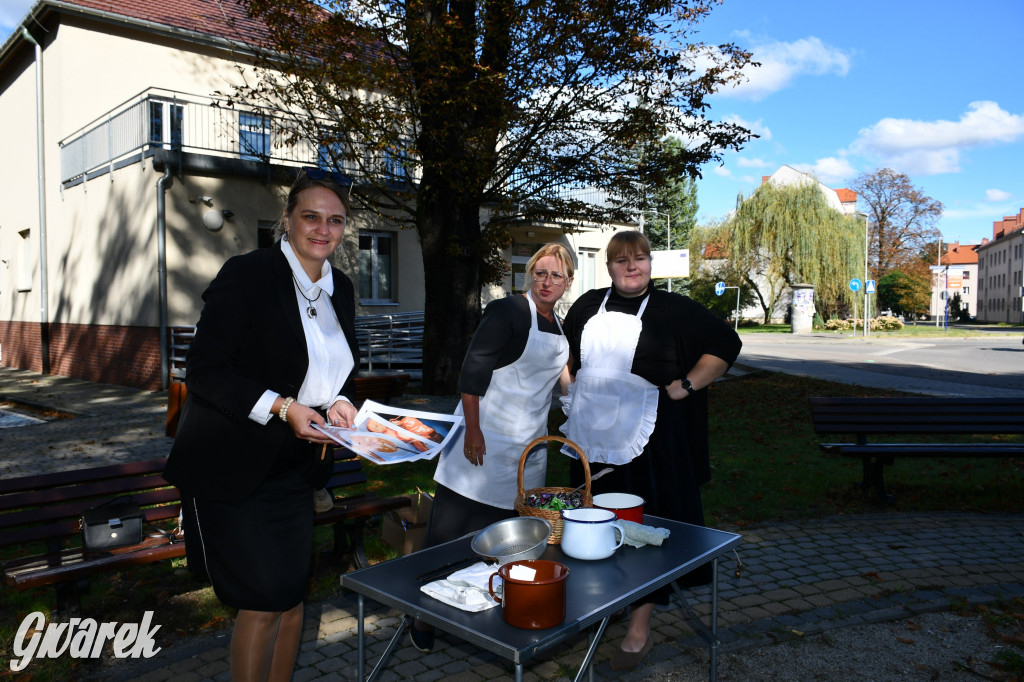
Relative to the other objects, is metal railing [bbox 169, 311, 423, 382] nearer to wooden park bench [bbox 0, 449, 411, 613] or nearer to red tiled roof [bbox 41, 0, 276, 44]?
red tiled roof [bbox 41, 0, 276, 44]

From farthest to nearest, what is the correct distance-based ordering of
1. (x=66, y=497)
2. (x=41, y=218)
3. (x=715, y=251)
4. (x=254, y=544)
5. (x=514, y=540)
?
(x=715, y=251) < (x=41, y=218) < (x=66, y=497) < (x=514, y=540) < (x=254, y=544)

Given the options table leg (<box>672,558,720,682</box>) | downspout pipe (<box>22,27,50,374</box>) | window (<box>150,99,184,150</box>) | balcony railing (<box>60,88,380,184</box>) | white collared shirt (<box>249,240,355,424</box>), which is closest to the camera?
white collared shirt (<box>249,240,355,424</box>)

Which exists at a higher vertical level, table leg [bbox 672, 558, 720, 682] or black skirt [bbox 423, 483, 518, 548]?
black skirt [bbox 423, 483, 518, 548]

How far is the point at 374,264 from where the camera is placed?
1909 cm

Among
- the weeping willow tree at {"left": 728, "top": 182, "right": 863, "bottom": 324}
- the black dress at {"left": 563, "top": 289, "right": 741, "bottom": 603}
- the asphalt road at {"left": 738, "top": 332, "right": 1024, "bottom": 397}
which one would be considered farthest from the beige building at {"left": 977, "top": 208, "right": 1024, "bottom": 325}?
the black dress at {"left": 563, "top": 289, "right": 741, "bottom": 603}

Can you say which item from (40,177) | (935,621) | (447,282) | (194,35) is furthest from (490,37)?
(40,177)

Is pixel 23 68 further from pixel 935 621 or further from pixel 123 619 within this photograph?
pixel 935 621

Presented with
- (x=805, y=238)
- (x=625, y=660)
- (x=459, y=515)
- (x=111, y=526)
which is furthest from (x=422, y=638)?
(x=805, y=238)

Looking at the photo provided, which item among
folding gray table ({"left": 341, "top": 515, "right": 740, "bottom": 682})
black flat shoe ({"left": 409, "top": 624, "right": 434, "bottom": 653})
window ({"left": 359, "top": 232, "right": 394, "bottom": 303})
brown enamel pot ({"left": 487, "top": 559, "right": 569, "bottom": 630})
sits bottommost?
black flat shoe ({"left": 409, "top": 624, "right": 434, "bottom": 653})

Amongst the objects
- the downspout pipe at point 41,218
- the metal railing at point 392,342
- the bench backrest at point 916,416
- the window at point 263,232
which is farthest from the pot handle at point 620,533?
the downspout pipe at point 41,218

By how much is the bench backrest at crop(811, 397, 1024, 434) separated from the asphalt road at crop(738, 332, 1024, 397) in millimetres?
7398

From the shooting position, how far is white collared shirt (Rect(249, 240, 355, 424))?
2.56 metres

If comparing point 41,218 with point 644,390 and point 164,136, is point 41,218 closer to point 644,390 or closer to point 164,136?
point 164,136

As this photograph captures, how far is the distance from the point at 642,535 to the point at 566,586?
515 millimetres
